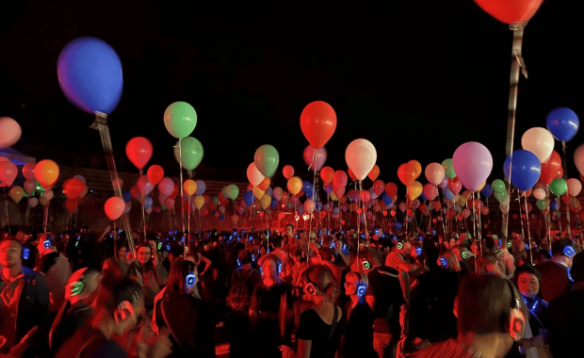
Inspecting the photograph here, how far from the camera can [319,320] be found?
256cm

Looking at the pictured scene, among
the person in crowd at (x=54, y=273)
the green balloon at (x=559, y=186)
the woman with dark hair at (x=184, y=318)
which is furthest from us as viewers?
the green balloon at (x=559, y=186)

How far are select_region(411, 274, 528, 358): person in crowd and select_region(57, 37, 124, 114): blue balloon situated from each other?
166 inches

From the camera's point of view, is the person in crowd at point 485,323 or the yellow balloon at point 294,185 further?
the yellow balloon at point 294,185

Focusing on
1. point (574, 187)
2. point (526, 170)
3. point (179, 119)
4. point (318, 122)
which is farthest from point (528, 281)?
point (574, 187)

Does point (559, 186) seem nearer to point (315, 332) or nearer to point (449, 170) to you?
point (449, 170)

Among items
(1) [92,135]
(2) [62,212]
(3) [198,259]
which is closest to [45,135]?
(1) [92,135]

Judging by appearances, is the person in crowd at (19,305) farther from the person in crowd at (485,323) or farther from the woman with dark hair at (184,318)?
the person in crowd at (485,323)

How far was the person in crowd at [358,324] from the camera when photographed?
9.82 ft

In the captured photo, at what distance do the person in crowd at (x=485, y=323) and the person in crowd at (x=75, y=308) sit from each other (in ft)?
6.21

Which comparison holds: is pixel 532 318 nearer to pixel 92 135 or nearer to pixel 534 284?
pixel 534 284

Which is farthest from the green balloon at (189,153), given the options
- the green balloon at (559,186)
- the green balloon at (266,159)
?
the green balloon at (559,186)

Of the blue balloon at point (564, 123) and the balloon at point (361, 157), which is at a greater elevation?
the blue balloon at point (564, 123)

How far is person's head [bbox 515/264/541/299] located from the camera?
9.48ft

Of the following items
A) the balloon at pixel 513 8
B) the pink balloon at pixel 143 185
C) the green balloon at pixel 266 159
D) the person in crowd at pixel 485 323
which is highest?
the balloon at pixel 513 8
